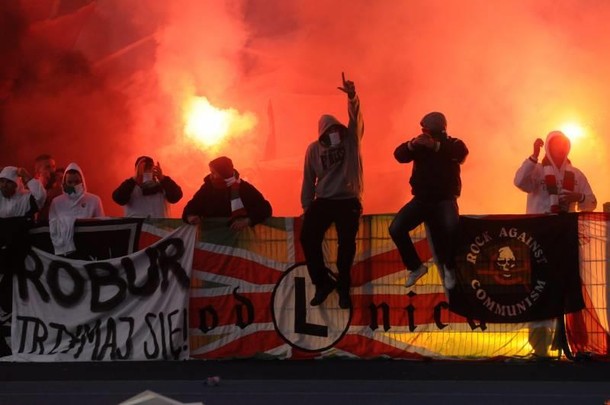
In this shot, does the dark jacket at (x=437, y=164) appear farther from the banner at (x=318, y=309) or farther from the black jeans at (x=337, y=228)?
the black jeans at (x=337, y=228)

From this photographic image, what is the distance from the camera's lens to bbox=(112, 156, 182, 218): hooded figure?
30.6 feet

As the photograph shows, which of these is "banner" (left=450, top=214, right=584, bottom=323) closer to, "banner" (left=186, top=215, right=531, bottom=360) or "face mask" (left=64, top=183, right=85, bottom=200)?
"banner" (left=186, top=215, right=531, bottom=360)

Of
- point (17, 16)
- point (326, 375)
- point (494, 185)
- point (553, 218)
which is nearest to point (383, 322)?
Answer: point (326, 375)

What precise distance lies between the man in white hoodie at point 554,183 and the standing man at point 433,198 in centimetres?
93

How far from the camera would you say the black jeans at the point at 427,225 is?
8125 millimetres

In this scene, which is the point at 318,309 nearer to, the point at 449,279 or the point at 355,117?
the point at 449,279

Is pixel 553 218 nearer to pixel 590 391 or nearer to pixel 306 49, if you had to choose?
pixel 590 391

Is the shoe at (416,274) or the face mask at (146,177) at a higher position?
the face mask at (146,177)

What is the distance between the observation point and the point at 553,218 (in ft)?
27.2

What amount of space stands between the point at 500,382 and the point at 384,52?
7143 millimetres

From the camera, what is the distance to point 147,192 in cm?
937

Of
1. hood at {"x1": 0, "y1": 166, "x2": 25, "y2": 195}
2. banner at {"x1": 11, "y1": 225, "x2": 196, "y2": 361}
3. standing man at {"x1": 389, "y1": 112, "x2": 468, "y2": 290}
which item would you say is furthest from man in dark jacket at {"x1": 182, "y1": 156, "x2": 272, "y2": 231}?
hood at {"x1": 0, "y1": 166, "x2": 25, "y2": 195}

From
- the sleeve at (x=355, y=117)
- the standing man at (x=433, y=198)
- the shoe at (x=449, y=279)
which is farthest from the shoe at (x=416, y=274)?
the sleeve at (x=355, y=117)

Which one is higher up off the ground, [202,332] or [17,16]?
[17,16]
